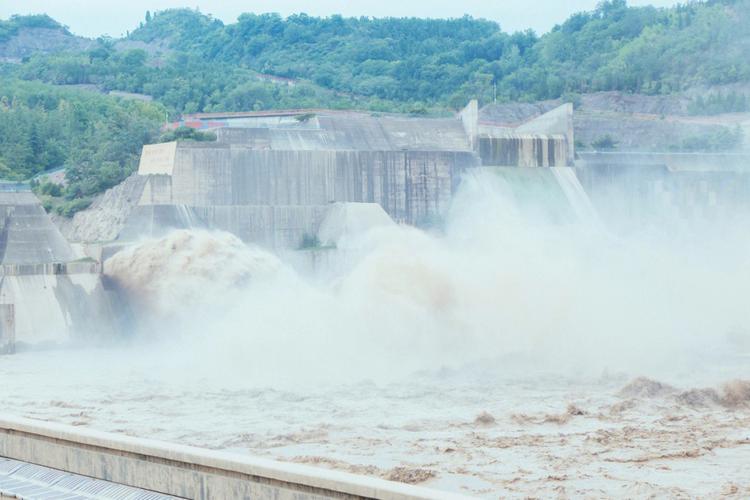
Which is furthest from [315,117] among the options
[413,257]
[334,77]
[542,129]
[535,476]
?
[334,77]

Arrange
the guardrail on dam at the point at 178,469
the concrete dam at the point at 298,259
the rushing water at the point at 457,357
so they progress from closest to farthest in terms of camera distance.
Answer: the guardrail on dam at the point at 178,469 → the concrete dam at the point at 298,259 → the rushing water at the point at 457,357

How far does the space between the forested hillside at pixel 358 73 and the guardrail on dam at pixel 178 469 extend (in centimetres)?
4759

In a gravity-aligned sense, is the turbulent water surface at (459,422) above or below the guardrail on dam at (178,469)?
below

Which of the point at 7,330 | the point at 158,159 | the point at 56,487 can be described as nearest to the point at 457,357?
the point at 7,330

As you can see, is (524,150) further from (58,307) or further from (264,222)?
(58,307)

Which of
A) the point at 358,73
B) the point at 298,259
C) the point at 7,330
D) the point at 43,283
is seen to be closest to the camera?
the point at 7,330

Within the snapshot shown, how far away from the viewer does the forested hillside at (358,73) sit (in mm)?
80312

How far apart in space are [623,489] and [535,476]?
1.69m

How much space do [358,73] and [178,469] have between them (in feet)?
483

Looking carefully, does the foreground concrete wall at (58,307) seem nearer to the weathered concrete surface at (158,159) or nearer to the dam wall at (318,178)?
the dam wall at (318,178)

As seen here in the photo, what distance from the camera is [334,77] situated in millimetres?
153250

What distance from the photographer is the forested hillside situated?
80312 millimetres

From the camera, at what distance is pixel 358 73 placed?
524 feet

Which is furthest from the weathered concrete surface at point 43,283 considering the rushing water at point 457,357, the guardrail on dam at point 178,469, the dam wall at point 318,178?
the guardrail on dam at point 178,469
